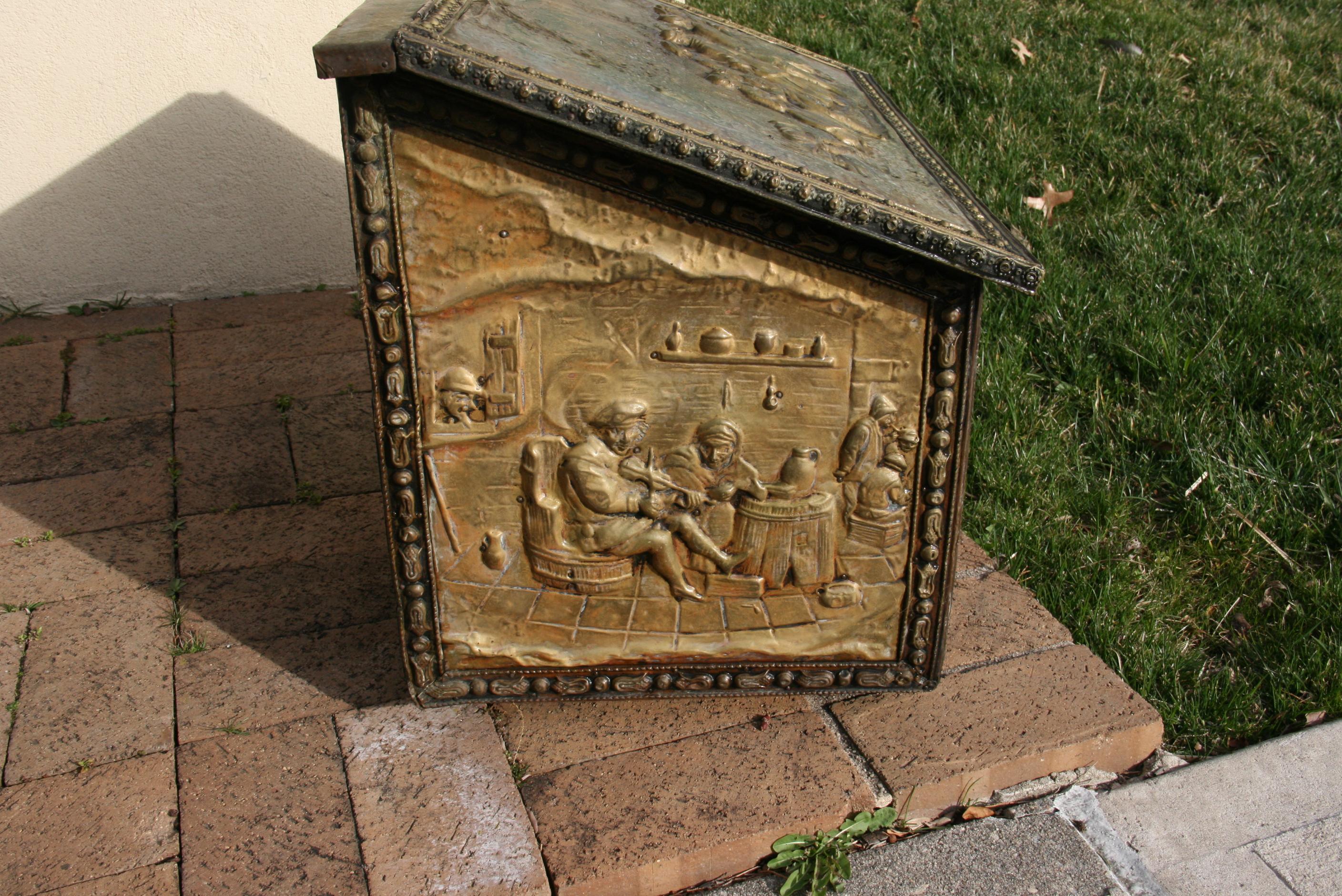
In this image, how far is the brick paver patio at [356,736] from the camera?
193 cm

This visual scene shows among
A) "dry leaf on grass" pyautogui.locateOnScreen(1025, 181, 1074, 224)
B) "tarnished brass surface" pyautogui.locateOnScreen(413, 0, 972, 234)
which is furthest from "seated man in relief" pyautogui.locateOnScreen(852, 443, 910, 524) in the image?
"dry leaf on grass" pyautogui.locateOnScreen(1025, 181, 1074, 224)

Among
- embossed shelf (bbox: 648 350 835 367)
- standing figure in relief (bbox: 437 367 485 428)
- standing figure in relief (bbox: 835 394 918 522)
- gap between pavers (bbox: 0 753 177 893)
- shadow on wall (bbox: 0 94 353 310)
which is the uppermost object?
embossed shelf (bbox: 648 350 835 367)

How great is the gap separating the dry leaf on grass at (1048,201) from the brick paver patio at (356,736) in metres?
1.90

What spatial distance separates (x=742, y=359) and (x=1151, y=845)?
1168 millimetres

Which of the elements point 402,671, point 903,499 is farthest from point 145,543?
point 903,499

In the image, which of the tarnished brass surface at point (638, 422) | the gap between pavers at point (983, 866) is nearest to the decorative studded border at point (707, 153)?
the tarnished brass surface at point (638, 422)

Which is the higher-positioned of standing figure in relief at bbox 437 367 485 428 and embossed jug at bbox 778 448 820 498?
standing figure in relief at bbox 437 367 485 428

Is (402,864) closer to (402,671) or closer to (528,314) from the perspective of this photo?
(402,671)

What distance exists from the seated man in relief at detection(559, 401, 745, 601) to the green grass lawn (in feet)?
3.58

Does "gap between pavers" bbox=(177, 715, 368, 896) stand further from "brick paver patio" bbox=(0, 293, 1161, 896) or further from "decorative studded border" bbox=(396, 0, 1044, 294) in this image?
"decorative studded border" bbox=(396, 0, 1044, 294)

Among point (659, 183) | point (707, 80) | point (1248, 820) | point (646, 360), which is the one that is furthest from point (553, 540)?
point (1248, 820)

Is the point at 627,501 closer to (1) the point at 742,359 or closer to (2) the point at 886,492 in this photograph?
(1) the point at 742,359

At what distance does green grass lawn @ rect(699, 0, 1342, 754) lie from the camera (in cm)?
262

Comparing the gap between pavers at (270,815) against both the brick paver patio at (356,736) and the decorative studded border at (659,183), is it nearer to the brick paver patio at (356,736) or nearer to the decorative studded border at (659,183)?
the brick paver patio at (356,736)
